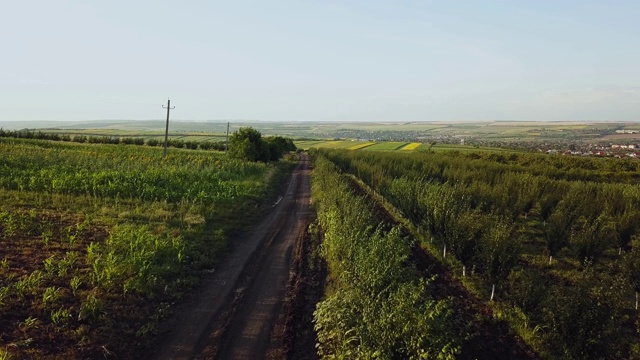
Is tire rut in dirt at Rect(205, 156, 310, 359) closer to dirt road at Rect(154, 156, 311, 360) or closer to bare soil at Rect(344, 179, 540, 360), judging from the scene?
dirt road at Rect(154, 156, 311, 360)

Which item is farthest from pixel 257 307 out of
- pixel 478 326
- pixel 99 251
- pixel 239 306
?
pixel 99 251

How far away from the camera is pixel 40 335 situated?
29.6ft

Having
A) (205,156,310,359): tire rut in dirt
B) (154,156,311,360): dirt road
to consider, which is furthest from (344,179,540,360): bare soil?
(154,156,311,360): dirt road

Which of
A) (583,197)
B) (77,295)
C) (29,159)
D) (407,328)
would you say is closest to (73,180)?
(29,159)

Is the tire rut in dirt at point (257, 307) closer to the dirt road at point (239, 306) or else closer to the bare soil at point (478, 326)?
the dirt road at point (239, 306)

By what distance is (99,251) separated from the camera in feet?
46.4

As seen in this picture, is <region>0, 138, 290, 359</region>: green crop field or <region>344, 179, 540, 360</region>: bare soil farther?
<region>344, 179, 540, 360</region>: bare soil

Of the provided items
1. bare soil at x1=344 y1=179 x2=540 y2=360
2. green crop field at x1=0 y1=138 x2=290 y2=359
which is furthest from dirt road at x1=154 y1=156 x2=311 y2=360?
bare soil at x1=344 y1=179 x2=540 y2=360

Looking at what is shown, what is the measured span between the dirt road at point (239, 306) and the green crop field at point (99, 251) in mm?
747

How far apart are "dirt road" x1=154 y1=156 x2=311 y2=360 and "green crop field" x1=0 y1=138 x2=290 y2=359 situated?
0.75m

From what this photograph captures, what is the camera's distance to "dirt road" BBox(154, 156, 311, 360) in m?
9.44

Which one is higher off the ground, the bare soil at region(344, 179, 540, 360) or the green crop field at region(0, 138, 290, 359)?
the green crop field at region(0, 138, 290, 359)

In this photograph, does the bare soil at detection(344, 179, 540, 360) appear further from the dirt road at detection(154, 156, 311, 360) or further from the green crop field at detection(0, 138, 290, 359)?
the green crop field at detection(0, 138, 290, 359)

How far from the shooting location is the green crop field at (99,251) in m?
9.43
